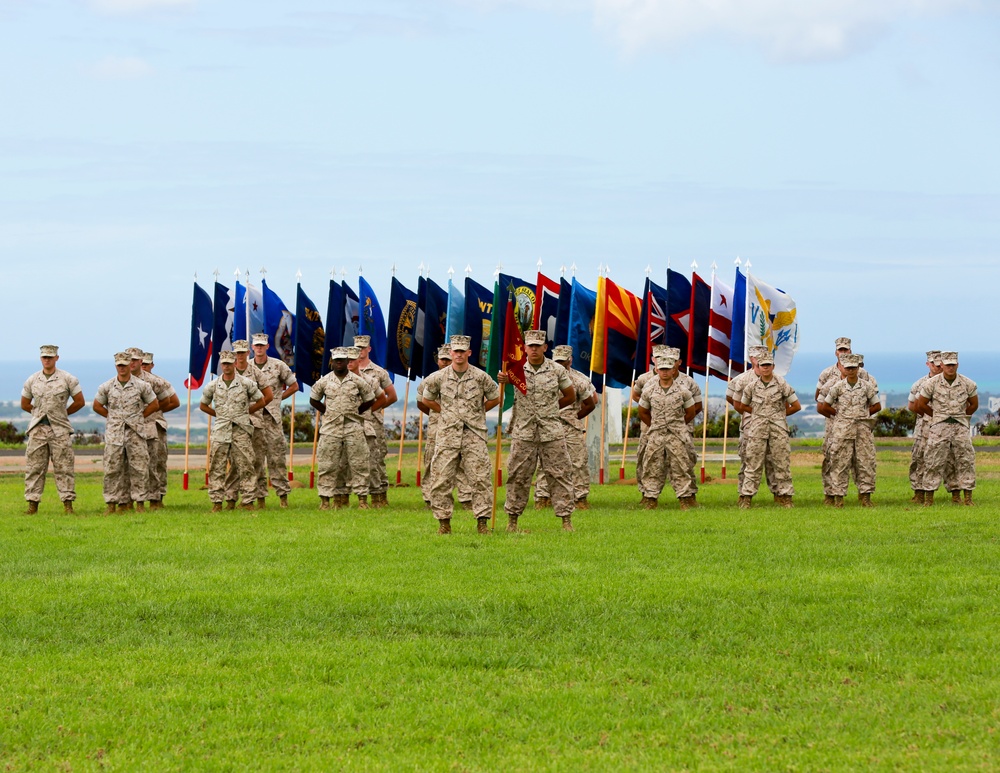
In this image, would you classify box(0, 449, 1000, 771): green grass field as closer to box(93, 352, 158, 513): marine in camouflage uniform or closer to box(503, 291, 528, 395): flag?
box(503, 291, 528, 395): flag

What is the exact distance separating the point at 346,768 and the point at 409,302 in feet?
54.3

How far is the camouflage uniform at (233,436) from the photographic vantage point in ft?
64.5

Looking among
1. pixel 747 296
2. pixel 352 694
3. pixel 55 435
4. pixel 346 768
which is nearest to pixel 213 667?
pixel 352 694

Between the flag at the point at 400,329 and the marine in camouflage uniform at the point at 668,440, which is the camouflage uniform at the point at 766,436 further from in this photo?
the flag at the point at 400,329

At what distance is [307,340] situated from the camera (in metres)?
24.9

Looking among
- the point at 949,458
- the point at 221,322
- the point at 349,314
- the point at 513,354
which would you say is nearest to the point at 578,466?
the point at 513,354

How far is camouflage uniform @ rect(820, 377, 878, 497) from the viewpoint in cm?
1991

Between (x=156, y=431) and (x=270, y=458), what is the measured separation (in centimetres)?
161

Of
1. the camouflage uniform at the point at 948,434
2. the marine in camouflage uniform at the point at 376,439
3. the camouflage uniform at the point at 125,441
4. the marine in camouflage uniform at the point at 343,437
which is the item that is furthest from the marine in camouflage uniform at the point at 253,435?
the camouflage uniform at the point at 948,434

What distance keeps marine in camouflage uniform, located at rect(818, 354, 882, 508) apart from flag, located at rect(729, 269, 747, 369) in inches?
123

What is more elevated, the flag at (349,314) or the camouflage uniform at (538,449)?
the flag at (349,314)

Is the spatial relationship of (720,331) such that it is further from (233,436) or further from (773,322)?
(233,436)

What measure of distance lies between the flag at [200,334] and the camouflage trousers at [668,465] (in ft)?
28.3

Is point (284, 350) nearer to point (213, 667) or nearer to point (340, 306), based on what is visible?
point (340, 306)
